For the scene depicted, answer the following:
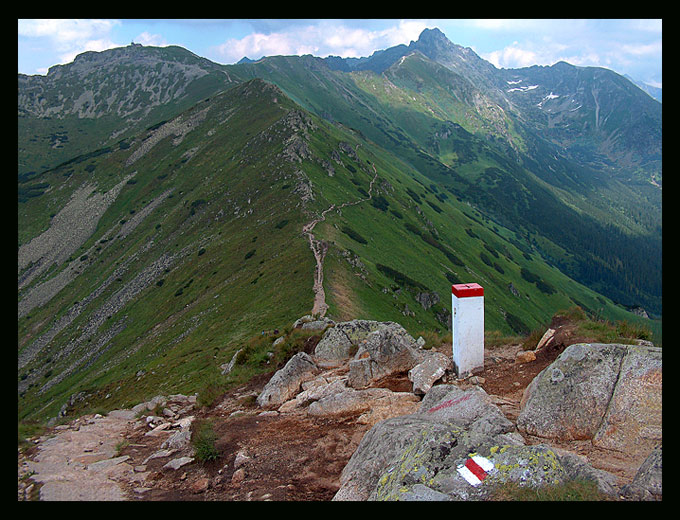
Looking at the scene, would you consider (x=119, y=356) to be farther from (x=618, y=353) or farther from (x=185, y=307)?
(x=618, y=353)

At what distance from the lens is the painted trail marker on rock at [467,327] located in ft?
59.5

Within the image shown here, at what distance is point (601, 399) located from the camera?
12.9m

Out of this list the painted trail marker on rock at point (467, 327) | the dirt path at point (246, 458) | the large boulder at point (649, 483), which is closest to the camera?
the large boulder at point (649, 483)

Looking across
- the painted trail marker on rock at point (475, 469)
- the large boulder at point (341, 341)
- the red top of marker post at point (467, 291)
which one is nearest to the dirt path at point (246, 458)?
the painted trail marker on rock at point (475, 469)

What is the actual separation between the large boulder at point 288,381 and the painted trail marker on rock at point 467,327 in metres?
8.65

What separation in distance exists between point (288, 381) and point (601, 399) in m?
15.1

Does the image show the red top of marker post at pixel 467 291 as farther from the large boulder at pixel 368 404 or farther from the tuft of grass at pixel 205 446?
the tuft of grass at pixel 205 446

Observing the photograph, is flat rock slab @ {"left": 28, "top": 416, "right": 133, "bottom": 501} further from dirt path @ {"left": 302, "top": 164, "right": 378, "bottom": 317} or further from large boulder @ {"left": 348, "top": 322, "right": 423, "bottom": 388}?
dirt path @ {"left": 302, "top": 164, "right": 378, "bottom": 317}

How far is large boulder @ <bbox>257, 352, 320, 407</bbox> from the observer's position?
73.4ft

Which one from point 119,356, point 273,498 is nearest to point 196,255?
point 119,356

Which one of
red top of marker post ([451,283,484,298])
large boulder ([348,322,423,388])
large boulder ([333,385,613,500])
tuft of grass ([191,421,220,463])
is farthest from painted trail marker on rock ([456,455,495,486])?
large boulder ([348,322,423,388])

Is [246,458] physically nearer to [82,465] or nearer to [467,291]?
[82,465]

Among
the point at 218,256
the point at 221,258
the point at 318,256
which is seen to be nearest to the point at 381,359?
the point at 318,256
